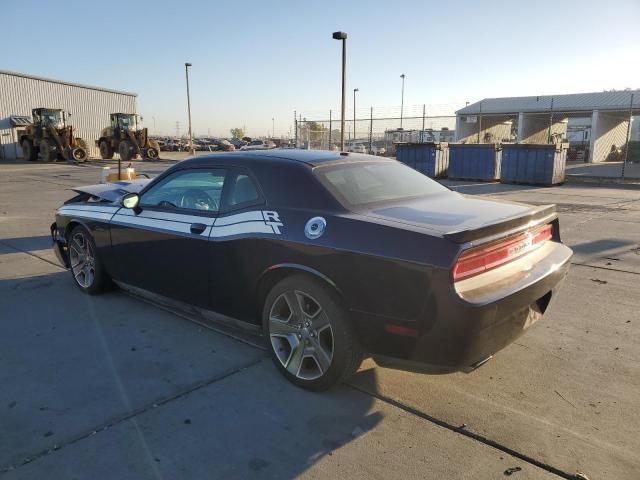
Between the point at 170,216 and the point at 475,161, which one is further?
the point at 475,161

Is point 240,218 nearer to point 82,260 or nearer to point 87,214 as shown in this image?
point 87,214

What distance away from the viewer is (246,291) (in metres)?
3.38

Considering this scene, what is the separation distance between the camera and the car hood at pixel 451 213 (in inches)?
108

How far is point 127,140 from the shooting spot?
32125 millimetres

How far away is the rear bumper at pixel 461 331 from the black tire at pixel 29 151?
1393 inches

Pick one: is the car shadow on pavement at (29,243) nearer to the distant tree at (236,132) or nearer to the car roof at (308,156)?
the car roof at (308,156)

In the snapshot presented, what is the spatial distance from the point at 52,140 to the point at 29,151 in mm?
2599

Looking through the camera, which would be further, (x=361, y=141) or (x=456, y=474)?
(x=361, y=141)

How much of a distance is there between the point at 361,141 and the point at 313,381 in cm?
3084

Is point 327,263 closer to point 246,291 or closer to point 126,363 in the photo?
point 246,291

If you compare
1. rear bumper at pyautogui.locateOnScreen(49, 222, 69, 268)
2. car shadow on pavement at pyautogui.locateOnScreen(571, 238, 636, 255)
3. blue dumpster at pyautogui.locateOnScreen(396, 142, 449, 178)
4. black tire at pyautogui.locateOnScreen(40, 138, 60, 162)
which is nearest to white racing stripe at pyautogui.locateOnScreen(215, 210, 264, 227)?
rear bumper at pyautogui.locateOnScreen(49, 222, 69, 268)

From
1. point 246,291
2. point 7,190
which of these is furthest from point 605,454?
point 7,190

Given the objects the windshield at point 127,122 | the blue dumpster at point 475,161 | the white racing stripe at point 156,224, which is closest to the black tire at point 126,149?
the windshield at point 127,122

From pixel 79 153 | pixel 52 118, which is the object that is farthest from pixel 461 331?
pixel 52 118
